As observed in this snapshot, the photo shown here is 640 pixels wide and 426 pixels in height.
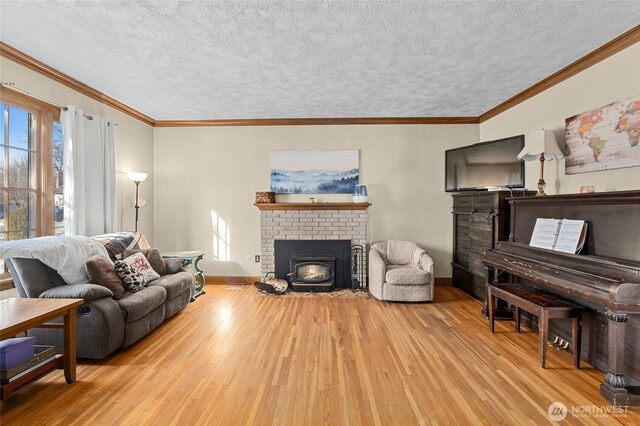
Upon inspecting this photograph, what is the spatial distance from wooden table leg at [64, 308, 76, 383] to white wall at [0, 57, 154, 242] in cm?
223

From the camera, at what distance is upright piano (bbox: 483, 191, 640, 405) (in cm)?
197

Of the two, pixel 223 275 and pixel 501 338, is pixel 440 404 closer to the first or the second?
pixel 501 338

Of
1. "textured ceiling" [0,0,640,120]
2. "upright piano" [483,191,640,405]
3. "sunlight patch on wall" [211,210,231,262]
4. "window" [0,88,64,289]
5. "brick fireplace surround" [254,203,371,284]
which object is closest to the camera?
"upright piano" [483,191,640,405]

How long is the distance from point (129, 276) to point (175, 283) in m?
0.51

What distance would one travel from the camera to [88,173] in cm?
358

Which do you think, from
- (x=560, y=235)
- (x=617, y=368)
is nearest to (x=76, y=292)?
(x=617, y=368)

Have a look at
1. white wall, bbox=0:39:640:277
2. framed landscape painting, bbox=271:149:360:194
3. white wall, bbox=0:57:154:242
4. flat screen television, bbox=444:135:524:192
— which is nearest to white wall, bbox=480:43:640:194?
flat screen television, bbox=444:135:524:192

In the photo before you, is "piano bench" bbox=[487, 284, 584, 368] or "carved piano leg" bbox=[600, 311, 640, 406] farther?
"piano bench" bbox=[487, 284, 584, 368]

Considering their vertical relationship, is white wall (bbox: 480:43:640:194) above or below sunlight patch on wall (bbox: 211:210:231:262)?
above

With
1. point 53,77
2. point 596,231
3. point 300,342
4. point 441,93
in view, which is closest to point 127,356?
point 300,342

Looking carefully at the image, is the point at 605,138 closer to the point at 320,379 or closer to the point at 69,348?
the point at 320,379

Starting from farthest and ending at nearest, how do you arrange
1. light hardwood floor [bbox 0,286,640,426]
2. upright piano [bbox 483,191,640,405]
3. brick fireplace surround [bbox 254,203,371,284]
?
1. brick fireplace surround [bbox 254,203,371,284]
2. upright piano [bbox 483,191,640,405]
3. light hardwood floor [bbox 0,286,640,426]

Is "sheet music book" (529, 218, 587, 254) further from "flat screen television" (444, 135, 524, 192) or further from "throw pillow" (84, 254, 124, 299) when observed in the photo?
"throw pillow" (84, 254, 124, 299)

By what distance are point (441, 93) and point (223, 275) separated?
13.5 feet
